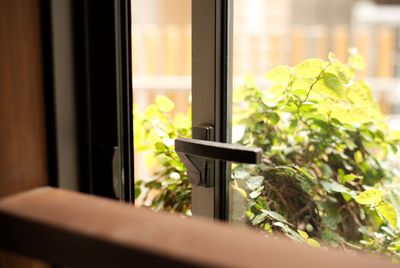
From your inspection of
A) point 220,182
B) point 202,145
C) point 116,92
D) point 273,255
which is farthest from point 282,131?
point 273,255

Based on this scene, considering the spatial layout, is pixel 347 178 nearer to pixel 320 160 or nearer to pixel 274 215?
pixel 320 160

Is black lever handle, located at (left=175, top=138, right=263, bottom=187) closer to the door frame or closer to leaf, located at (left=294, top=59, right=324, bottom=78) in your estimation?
the door frame

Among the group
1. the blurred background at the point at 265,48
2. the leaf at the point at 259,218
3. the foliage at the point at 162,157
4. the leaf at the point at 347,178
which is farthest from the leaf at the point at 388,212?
the blurred background at the point at 265,48

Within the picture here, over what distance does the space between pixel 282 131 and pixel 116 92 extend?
0.57m

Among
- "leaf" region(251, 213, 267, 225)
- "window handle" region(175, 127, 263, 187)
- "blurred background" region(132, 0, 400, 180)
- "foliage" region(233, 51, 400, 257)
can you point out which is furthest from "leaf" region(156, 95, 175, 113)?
"blurred background" region(132, 0, 400, 180)

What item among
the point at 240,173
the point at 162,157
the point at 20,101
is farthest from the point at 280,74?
the point at 20,101

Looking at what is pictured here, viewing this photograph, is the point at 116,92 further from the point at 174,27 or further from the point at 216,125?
the point at 174,27

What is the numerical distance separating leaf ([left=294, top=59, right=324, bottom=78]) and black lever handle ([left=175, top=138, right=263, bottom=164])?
25 cm

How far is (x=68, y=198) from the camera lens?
552 millimetres

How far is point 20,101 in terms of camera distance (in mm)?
677

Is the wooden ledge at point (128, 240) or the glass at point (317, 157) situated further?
the glass at point (317, 157)

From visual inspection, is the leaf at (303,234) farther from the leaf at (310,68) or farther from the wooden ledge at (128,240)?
the wooden ledge at (128,240)

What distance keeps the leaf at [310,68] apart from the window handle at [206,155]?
10.0 inches

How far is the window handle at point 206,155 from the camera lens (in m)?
0.86
